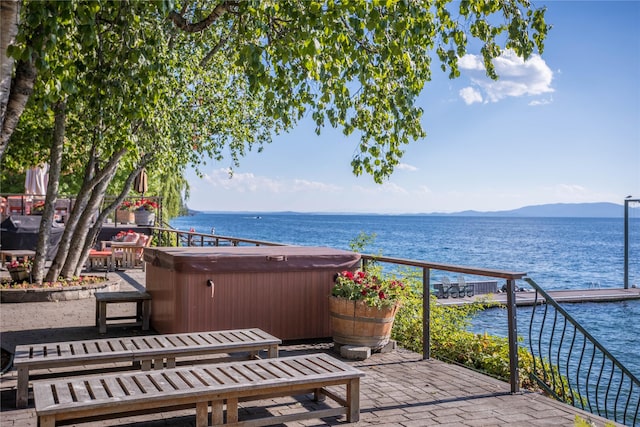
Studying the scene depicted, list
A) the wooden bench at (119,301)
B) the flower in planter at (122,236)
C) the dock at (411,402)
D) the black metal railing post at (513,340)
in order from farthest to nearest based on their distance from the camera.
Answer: the flower in planter at (122,236) → the wooden bench at (119,301) → the black metal railing post at (513,340) → the dock at (411,402)

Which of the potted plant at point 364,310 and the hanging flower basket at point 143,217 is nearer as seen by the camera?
the potted plant at point 364,310

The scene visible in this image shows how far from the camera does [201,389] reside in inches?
130

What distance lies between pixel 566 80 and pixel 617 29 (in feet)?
78.8

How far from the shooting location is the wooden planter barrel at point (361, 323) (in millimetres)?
5531

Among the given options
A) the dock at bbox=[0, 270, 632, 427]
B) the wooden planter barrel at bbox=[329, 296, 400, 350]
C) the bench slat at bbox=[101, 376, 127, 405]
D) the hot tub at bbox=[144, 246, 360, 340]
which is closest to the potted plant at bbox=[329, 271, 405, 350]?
the wooden planter barrel at bbox=[329, 296, 400, 350]

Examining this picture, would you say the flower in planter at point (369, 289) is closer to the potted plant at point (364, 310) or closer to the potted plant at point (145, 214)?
the potted plant at point (364, 310)

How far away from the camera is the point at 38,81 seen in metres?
5.09

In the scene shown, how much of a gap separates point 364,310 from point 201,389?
247 cm

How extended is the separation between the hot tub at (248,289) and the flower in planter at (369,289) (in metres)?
0.37

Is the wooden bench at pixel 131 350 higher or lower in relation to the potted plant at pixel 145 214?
lower

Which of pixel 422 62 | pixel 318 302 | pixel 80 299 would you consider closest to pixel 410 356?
pixel 318 302

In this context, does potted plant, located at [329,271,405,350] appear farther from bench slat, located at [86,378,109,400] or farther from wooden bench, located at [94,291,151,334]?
bench slat, located at [86,378,109,400]

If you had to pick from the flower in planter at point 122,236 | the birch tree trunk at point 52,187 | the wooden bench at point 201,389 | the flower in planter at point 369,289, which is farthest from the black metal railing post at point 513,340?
the flower in planter at point 122,236

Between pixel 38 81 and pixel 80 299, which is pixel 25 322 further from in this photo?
pixel 38 81
